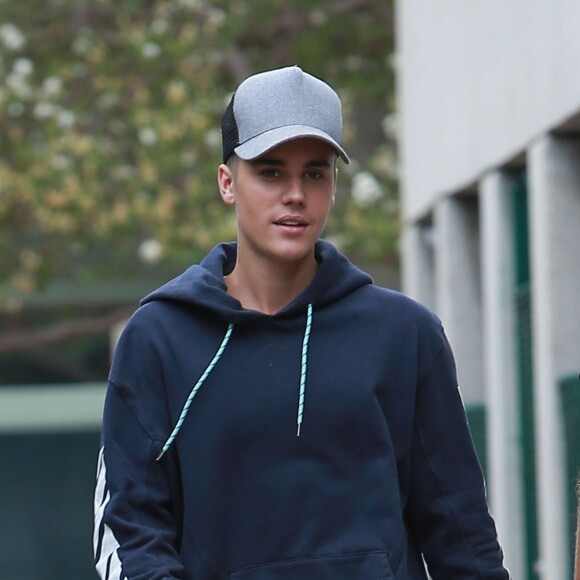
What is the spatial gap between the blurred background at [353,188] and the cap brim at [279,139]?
2976mm

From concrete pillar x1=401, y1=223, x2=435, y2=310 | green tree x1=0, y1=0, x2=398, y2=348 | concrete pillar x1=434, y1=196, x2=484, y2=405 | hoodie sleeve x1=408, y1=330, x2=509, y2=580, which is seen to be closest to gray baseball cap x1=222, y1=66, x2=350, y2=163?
hoodie sleeve x1=408, y1=330, x2=509, y2=580

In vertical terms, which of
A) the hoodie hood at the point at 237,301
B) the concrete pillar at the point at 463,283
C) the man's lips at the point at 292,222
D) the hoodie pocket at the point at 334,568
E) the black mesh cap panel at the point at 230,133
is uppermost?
the concrete pillar at the point at 463,283

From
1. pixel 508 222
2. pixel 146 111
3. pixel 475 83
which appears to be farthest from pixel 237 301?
pixel 146 111

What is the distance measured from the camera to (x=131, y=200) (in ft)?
60.0

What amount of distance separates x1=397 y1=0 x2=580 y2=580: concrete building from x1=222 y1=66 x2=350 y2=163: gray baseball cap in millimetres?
2851

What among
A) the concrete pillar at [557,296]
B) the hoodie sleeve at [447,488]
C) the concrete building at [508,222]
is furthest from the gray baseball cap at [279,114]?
the concrete pillar at [557,296]

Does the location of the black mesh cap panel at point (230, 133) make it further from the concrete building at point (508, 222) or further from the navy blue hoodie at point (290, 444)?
the concrete building at point (508, 222)

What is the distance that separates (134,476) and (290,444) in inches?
12.9

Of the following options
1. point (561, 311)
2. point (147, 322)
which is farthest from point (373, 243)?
point (147, 322)

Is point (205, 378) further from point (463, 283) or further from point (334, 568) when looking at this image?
point (463, 283)

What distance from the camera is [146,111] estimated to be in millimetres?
17953

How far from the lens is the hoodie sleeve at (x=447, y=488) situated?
3.87 m

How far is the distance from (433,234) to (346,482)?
8684 millimetres

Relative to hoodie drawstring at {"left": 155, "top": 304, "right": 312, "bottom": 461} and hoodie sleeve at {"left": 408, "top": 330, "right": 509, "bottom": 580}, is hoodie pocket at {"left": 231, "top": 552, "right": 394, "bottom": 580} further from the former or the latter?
hoodie drawstring at {"left": 155, "top": 304, "right": 312, "bottom": 461}
